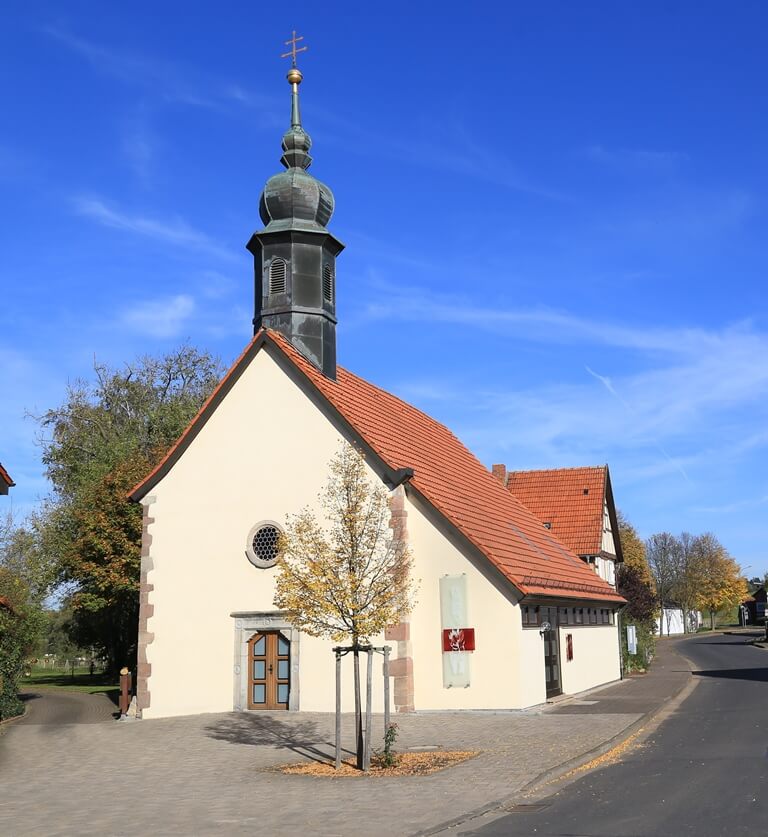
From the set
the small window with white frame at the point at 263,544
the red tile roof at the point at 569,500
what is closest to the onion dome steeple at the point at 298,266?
the small window with white frame at the point at 263,544

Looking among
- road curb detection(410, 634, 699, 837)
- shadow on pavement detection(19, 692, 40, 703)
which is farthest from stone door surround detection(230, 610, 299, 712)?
shadow on pavement detection(19, 692, 40, 703)

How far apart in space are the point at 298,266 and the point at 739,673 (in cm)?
2282

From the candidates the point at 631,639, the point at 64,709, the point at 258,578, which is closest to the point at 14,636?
the point at 64,709

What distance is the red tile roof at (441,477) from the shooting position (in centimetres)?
2309

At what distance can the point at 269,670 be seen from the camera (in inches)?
911

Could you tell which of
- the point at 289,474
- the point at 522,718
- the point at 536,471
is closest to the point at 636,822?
the point at 522,718

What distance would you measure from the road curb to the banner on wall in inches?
160

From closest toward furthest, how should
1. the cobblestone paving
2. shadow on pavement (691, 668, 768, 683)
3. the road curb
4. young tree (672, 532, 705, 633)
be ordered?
the road curb → the cobblestone paving → shadow on pavement (691, 668, 768, 683) → young tree (672, 532, 705, 633)

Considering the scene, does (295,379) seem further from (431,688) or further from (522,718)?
(522,718)

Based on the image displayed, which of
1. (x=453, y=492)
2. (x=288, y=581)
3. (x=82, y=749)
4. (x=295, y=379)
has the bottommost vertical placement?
(x=82, y=749)

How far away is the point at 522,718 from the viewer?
2066 centimetres

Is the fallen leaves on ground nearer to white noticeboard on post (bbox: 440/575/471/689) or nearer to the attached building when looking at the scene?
white noticeboard on post (bbox: 440/575/471/689)

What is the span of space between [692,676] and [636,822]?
1041 inches

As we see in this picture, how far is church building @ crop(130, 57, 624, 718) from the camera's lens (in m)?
22.1
